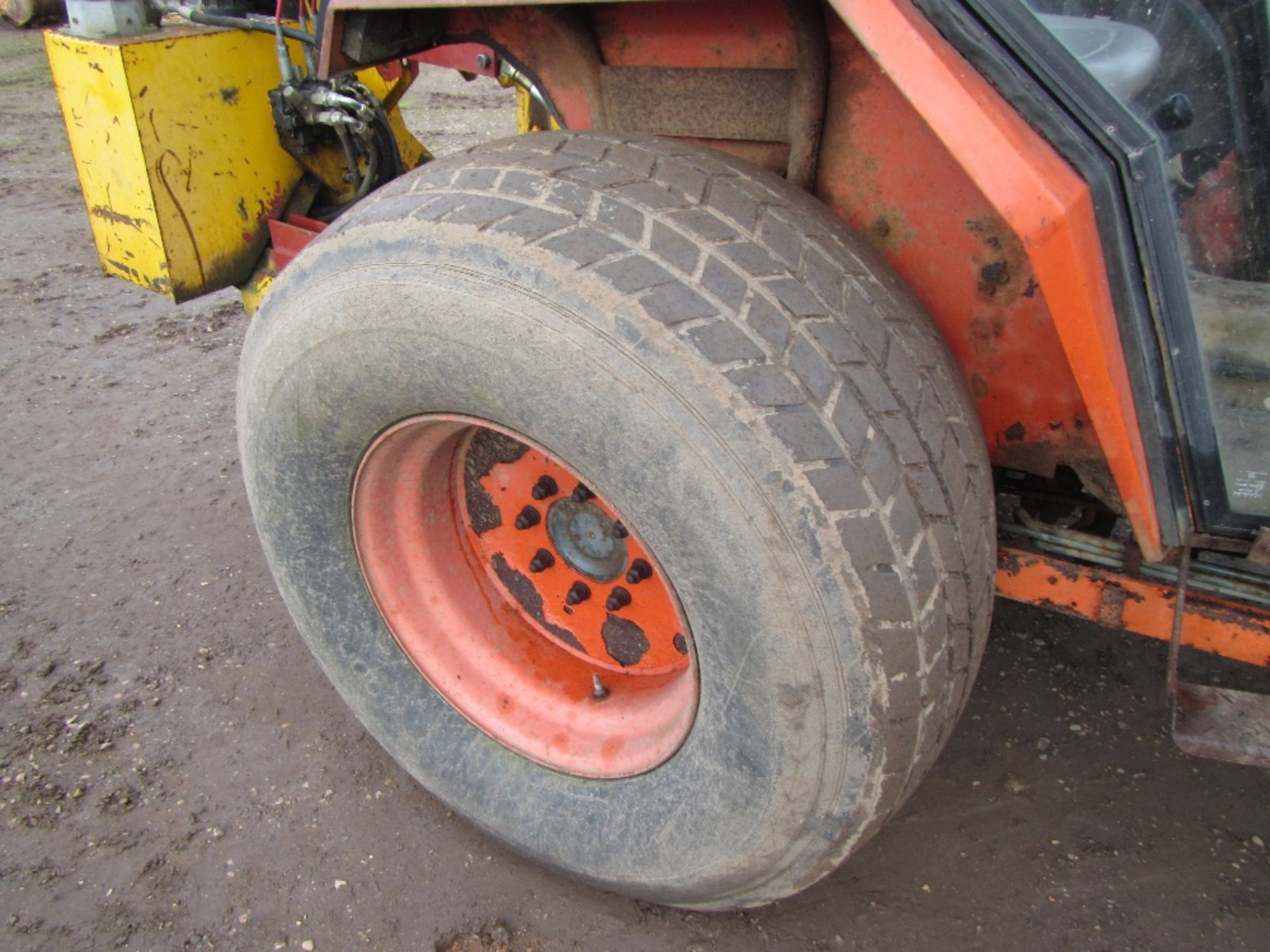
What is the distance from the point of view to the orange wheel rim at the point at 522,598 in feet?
5.97

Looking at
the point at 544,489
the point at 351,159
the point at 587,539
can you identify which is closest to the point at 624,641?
the point at 587,539

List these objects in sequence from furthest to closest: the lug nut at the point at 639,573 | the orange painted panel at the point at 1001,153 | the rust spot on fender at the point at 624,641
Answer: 1. the rust spot on fender at the point at 624,641
2. the lug nut at the point at 639,573
3. the orange painted panel at the point at 1001,153

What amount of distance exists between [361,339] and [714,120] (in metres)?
0.69

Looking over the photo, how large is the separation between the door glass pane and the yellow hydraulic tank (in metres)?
2.13

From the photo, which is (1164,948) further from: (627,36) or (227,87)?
(227,87)

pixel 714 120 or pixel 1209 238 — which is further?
pixel 714 120

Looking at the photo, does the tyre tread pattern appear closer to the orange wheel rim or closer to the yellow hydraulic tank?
the orange wheel rim

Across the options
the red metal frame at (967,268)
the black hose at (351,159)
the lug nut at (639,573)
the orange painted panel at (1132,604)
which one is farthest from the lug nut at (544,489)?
the black hose at (351,159)

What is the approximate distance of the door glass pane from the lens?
120 centimetres

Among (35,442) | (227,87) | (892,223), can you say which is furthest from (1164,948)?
(35,442)

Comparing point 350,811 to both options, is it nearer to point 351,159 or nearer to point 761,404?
point 761,404

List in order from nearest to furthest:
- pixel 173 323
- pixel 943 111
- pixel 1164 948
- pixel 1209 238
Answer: pixel 943 111
pixel 1209 238
pixel 1164 948
pixel 173 323

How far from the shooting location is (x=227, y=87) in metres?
2.65

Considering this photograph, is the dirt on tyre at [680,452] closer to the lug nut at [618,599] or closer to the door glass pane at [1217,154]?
the lug nut at [618,599]
